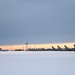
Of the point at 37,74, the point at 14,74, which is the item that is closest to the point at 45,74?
the point at 37,74

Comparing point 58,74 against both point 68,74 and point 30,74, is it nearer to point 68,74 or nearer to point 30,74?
point 68,74

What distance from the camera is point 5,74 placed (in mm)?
13898

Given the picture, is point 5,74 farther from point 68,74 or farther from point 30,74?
point 68,74

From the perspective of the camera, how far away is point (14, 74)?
13891 mm

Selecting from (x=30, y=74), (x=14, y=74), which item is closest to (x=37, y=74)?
(x=30, y=74)

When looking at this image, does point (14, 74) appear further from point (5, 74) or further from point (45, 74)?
point (45, 74)

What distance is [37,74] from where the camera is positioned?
1377 centimetres

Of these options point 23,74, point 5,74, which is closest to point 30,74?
point 23,74

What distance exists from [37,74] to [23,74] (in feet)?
2.51

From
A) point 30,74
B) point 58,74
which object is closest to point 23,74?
point 30,74

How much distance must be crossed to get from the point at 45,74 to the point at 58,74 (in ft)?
2.37

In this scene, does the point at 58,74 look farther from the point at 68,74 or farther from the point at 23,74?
the point at 23,74

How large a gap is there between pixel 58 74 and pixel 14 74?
2385 mm

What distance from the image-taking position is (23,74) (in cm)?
1388
